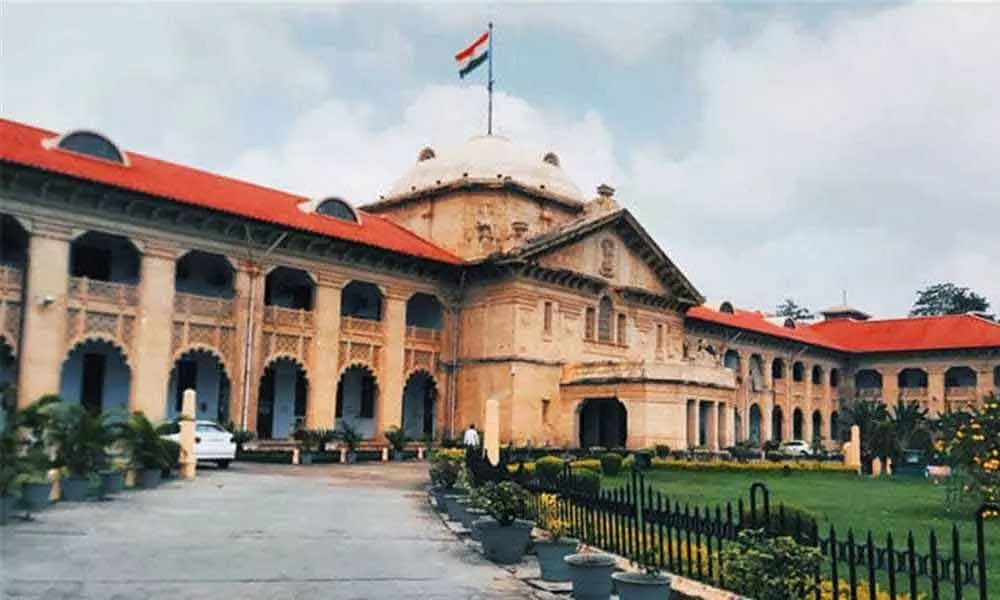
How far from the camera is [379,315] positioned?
34.3m

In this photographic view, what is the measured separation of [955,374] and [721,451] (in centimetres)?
2613

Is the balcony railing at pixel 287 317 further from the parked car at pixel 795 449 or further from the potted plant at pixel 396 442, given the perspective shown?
the parked car at pixel 795 449

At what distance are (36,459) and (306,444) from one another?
Result: 1516 centimetres

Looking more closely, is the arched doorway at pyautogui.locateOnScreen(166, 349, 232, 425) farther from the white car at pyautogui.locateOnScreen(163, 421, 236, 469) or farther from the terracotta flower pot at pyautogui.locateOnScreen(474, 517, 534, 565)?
the terracotta flower pot at pyautogui.locateOnScreen(474, 517, 534, 565)

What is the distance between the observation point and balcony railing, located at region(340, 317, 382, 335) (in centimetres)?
3164

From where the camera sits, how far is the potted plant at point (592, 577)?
807 centimetres

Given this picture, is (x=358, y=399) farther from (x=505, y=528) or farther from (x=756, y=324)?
(x=756, y=324)

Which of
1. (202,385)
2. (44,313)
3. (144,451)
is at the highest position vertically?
(44,313)

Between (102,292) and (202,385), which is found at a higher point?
(102,292)

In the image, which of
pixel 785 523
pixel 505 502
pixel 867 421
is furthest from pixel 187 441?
pixel 867 421

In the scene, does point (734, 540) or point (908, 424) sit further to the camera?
point (908, 424)

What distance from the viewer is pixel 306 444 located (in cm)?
2781

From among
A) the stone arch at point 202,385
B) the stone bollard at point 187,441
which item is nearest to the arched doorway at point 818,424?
the stone arch at point 202,385

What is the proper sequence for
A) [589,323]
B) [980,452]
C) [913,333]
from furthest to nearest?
1. [913,333]
2. [589,323]
3. [980,452]
